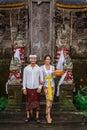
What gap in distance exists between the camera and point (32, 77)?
10.6m

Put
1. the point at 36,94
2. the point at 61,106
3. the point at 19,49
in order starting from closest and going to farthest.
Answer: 1. the point at 36,94
2. the point at 61,106
3. the point at 19,49

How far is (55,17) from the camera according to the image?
1388 centimetres

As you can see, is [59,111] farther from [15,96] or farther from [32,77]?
[32,77]

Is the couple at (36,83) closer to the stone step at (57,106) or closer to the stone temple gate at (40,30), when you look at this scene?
the stone step at (57,106)

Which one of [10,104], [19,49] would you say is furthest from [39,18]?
[10,104]

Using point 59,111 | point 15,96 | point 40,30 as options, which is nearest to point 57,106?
point 59,111

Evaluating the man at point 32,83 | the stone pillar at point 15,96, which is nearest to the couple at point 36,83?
the man at point 32,83

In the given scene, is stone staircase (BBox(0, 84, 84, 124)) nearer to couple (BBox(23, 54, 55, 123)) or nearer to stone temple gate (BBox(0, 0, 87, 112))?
couple (BBox(23, 54, 55, 123))

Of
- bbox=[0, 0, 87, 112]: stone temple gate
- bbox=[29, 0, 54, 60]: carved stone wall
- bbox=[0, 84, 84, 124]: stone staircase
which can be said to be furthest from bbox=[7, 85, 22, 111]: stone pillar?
bbox=[29, 0, 54, 60]: carved stone wall

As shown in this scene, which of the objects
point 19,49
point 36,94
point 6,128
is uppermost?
point 19,49

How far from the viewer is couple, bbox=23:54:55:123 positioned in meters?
10.6

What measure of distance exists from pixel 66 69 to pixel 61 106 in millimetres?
1157

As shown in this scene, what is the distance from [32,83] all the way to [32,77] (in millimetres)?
151

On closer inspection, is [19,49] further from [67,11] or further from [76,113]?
[76,113]
